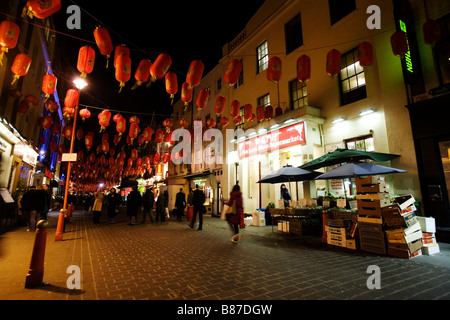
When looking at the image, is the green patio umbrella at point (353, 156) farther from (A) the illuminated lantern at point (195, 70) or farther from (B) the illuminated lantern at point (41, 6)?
(B) the illuminated lantern at point (41, 6)

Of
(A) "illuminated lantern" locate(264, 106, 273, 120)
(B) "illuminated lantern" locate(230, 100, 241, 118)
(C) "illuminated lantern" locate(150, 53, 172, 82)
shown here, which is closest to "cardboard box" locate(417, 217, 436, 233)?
(A) "illuminated lantern" locate(264, 106, 273, 120)

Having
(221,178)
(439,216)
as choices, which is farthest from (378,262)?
(221,178)

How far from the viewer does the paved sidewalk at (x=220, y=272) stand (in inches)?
138

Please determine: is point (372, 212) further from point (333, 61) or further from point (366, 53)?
point (366, 53)

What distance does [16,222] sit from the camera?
1135 cm

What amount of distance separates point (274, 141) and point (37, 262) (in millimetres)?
11012

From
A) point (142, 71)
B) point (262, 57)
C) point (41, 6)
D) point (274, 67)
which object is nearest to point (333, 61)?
point (274, 67)

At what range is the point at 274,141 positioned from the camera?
490 inches

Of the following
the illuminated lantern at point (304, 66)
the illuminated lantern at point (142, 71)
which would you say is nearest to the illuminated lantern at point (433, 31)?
the illuminated lantern at point (304, 66)
